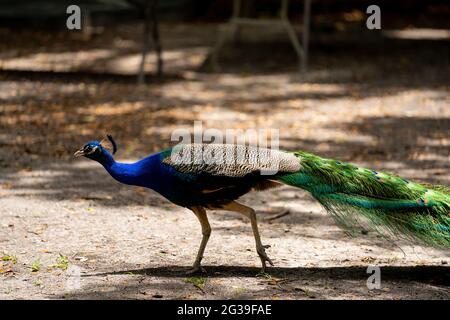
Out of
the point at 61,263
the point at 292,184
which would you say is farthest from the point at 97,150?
the point at 292,184

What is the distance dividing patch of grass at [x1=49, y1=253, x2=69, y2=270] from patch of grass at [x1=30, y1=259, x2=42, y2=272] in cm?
8

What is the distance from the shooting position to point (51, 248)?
5723mm

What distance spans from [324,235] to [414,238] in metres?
1.26

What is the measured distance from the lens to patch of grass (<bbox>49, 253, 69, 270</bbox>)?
17.4ft

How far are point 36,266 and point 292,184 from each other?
5.33 ft

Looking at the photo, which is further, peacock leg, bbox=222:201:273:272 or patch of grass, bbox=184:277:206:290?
peacock leg, bbox=222:201:273:272

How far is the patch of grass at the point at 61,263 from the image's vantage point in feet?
17.4

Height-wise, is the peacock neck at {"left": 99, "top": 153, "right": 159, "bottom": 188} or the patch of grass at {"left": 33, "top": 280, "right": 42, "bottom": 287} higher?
the peacock neck at {"left": 99, "top": 153, "right": 159, "bottom": 188}

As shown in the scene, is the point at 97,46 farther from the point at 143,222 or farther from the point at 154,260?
the point at 154,260

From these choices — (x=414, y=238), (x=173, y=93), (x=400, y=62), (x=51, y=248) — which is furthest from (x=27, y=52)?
(x=414, y=238)

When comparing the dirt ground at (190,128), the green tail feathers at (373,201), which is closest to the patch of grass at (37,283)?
the dirt ground at (190,128)

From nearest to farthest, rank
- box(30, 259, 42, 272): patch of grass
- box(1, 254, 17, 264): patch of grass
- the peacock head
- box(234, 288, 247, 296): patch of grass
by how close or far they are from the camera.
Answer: box(234, 288, 247, 296): patch of grass
the peacock head
box(30, 259, 42, 272): patch of grass
box(1, 254, 17, 264): patch of grass

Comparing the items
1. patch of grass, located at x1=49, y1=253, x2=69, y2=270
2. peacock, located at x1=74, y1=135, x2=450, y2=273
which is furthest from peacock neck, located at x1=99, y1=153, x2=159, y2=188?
patch of grass, located at x1=49, y1=253, x2=69, y2=270

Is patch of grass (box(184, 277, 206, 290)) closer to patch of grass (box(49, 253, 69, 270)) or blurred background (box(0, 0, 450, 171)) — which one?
patch of grass (box(49, 253, 69, 270))
